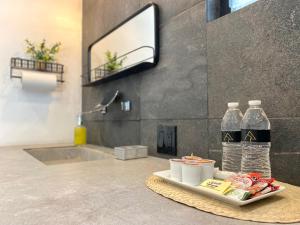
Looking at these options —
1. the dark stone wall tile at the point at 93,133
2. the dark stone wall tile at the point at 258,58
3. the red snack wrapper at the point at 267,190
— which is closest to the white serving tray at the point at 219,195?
the red snack wrapper at the point at 267,190

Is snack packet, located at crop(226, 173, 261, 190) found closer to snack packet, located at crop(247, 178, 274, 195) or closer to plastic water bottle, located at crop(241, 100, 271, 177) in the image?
snack packet, located at crop(247, 178, 274, 195)

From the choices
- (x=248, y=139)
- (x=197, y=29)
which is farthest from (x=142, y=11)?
(x=248, y=139)

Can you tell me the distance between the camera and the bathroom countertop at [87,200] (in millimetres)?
423

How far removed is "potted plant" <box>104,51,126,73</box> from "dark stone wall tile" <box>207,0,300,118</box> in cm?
67

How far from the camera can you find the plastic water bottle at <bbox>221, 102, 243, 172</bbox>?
708 mm

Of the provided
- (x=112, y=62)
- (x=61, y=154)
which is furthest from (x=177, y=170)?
(x=61, y=154)

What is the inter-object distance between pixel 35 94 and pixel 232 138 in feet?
4.90

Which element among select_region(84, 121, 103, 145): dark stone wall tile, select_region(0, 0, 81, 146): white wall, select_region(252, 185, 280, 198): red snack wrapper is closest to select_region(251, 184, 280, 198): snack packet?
select_region(252, 185, 280, 198): red snack wrapper

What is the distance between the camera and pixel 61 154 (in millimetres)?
1536

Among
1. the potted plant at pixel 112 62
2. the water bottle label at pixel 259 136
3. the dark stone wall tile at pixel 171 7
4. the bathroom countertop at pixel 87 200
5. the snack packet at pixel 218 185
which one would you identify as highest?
the dark stone wall tile at pixel 171 7

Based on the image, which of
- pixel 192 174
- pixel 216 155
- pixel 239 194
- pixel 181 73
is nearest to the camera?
pixel 239 194

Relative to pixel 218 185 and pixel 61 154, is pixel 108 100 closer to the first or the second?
pixel 61 154

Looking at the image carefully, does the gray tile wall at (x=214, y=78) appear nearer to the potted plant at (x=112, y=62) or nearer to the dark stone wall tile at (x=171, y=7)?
the dark stone wall tile at (x=171, y=7)

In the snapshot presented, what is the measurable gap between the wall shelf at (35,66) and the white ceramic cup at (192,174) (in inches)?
57.9
